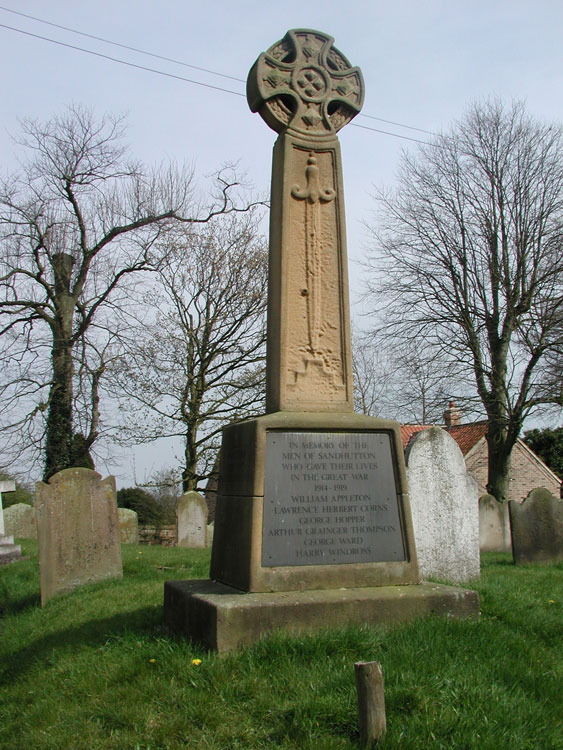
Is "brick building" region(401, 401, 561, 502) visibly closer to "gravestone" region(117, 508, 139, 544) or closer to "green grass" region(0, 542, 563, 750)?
"gravestone" region(117, 508, 139, 544)

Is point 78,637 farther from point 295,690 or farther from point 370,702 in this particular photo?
point 370,702

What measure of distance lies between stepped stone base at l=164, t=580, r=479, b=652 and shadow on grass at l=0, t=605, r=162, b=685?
552 mm

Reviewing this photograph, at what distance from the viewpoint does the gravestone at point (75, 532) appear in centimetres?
865

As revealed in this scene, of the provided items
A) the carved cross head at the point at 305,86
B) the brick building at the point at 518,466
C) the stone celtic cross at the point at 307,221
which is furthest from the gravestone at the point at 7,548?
the brick building at the point at 518,466

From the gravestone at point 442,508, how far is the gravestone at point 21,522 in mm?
15223

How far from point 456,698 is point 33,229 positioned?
20069 millimetres

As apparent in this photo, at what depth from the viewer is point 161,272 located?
21594 mm

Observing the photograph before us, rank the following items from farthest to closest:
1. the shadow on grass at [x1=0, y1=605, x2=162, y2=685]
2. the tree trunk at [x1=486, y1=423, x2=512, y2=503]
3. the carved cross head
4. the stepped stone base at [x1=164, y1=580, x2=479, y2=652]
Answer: the tree trunk at [x1=486, y1=423, x2=512, y2=503]
the carved cross head
the shadow on grass at [x1=0, y1=605, x2=162, y2=685]
the stepped stone base at [x1=164, y1=580, x2=479, y2=652]

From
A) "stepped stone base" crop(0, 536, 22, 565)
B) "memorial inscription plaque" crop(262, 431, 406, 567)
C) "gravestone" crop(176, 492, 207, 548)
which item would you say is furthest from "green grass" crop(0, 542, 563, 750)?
"gravestone" crop(176, 492, 207, 548)

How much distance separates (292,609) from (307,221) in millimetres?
2919

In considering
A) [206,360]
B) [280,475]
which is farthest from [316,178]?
[206,360]

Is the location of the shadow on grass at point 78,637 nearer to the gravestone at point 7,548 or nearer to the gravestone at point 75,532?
the gravestone at point 75,532

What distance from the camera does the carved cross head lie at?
5445mm

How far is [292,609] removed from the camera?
13.5 feet
